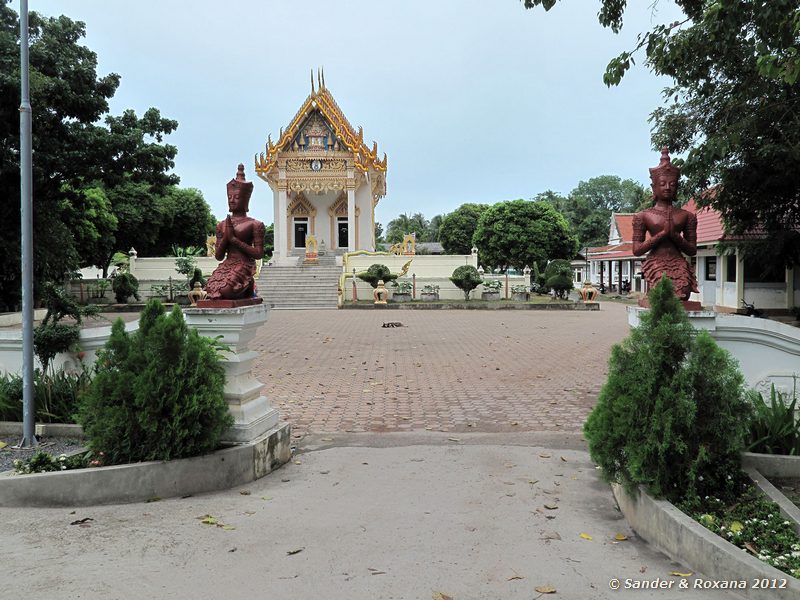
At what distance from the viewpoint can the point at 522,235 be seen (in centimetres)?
4141

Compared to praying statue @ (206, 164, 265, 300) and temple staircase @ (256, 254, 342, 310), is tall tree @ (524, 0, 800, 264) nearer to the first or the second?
praying statue @ (206, 164, 265, 300)

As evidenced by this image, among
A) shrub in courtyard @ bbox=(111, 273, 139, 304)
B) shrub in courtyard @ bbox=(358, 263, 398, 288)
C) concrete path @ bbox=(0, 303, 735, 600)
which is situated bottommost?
concrete path @ bbox=(0, 303, 735, 600)

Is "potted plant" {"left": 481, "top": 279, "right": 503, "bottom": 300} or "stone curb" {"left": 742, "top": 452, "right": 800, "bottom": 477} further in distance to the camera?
"potted plant" {"left": 481, "top": 279, "right": 503, "bottom": 300}

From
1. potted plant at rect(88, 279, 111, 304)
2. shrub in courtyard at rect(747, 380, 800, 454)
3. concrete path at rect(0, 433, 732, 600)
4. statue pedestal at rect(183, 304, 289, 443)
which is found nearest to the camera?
concrete path at rect(0, 433, 732, 600)

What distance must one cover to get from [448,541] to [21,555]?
2.15 m

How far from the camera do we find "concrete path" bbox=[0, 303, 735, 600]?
2750mm

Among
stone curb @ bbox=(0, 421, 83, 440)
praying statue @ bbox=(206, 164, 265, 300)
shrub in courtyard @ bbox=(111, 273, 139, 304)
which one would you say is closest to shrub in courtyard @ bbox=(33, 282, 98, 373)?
stone curb @ bbox=(0, 421, 83, 440)

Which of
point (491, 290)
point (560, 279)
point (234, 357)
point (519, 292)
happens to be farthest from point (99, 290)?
point (234, 357)

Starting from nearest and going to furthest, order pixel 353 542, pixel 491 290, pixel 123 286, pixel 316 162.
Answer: pixel 353 542, pixel 123 286, pixel 491 290, pixel 316 162

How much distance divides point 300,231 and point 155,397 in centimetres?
3062

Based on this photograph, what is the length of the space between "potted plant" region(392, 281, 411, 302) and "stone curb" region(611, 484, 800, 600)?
2281 centimetres

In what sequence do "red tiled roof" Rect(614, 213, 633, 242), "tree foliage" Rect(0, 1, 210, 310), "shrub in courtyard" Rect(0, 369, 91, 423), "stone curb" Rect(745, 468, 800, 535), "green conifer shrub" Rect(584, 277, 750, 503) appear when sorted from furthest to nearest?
"red tiled roof" Rect(614, 213, 633, 242) < "tree foliage" Rect(0, 1, 210, 310) < "shrub in courtyard" Rect(0, 369, 91, 423) < "green conifer shrub" Rect(584, 277, 750, 503) < "stone curb" Rect(745, 468, 800, 535)

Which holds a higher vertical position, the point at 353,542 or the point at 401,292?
the point at 401,292

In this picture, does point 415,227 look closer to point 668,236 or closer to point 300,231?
point 300,231
